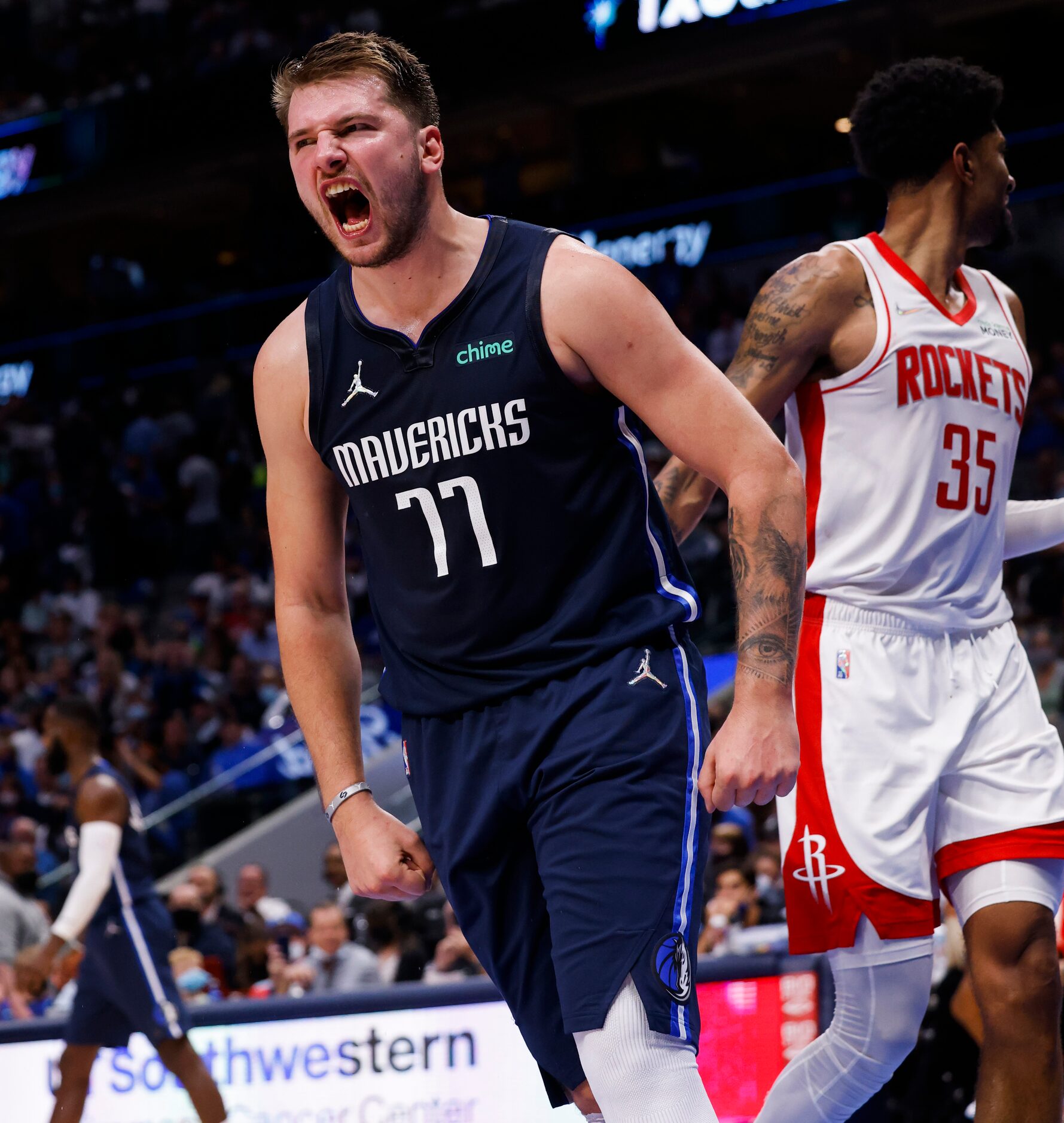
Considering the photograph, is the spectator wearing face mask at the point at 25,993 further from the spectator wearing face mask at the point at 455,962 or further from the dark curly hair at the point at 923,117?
the dark curly hair at the point at 923,117

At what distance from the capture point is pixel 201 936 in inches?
359

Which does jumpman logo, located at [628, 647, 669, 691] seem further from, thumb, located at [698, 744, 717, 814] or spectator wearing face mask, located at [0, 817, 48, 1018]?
spectator wearing face mask, located at [0, 817, 48, 1018]

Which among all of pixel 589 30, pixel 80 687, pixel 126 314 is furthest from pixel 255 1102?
pixel 126 314

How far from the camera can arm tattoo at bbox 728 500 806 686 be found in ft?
8.04

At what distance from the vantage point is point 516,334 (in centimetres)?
255

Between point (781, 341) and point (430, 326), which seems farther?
point (781, 341)

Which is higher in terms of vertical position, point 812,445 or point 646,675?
point 812,445

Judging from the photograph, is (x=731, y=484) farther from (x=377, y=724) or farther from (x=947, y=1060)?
(x=377, y=724)

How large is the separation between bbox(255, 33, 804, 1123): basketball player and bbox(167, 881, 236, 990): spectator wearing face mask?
633 cm

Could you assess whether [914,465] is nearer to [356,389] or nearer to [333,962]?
[356,389]

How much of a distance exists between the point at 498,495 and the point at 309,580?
0.49 metres

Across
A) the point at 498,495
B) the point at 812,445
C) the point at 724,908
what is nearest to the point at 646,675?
the point at 498,495

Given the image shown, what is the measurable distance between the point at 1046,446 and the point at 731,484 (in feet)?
35.2

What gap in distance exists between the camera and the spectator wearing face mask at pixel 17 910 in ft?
27.1
